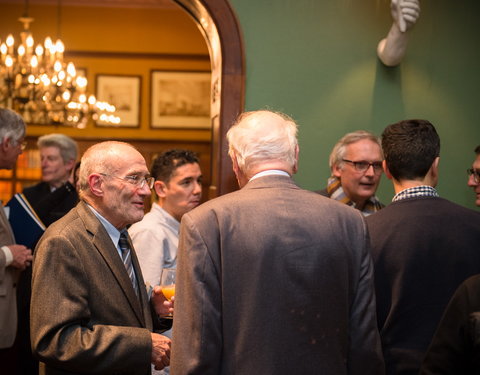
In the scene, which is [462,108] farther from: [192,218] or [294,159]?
[192,218]

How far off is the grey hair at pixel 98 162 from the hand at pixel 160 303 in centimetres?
46

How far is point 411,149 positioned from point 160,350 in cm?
120

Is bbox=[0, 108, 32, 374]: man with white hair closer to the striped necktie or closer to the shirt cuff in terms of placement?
the shirt cuff

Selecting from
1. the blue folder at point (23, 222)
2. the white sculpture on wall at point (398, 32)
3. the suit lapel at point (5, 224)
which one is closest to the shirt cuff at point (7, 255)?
the suit lapel at point (5, 224)

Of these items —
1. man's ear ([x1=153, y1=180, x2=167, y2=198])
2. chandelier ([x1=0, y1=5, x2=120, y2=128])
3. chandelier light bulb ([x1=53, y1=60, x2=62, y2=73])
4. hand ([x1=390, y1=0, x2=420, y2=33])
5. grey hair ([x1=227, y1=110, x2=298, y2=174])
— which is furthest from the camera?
chandelier light bulb ([x1=53, y1=60, x2=62, y2=73])

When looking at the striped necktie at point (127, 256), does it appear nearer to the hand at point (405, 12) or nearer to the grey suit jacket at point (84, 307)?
the grey suit jacket at point (84, 307)

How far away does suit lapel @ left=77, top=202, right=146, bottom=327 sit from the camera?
236 centimetres

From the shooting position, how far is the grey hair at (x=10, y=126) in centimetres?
392

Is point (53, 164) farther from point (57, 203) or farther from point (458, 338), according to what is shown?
point (458, 338)

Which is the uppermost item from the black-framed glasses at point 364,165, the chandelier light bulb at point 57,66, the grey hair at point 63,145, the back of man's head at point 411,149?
the chandelier light bulb at point 57,66

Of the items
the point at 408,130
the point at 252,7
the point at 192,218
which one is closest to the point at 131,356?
the point at 192,218

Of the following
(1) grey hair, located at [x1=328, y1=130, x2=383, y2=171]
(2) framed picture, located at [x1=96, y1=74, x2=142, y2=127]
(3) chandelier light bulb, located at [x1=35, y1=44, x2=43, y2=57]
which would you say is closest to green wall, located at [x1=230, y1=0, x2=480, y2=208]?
(1) grey hair, located at [x1=328, y1=130, x2=383, y2=171]

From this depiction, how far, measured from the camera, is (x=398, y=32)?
3.96 m

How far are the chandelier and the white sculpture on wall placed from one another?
3718mm
